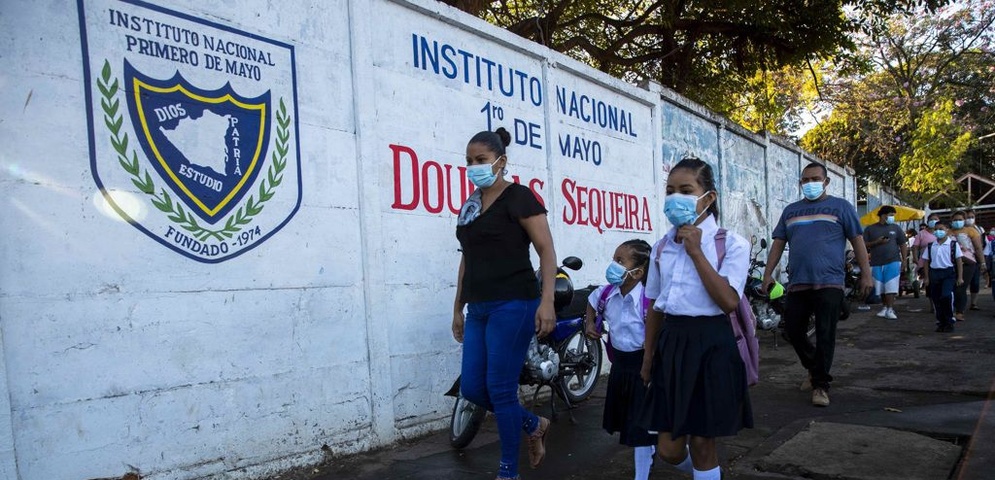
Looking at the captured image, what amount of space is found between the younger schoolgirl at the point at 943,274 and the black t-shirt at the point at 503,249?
26.4 ft

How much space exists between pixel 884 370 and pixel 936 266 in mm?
4086

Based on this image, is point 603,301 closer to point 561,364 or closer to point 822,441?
point 561,364

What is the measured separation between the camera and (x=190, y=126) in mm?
3842

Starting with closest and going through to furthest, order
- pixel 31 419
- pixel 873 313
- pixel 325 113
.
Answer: pixel 31 419 → pixel 325 113 → pixel 873 313

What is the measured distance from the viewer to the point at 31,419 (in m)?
3.19

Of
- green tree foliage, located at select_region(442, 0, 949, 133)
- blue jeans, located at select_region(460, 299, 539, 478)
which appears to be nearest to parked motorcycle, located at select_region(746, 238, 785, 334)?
green tree foliage, located at select_region(442, 0, 949, 133)

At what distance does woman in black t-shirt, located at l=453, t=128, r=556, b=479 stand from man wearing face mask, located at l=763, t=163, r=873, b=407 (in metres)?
2.81

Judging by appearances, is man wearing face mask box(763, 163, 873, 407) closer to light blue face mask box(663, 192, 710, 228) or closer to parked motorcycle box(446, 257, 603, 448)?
parked motorcycle box(446, 257, 603, 448)

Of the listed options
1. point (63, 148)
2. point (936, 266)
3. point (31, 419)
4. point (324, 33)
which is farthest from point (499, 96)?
point (936, 266)

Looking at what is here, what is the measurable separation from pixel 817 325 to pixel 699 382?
11.1ft

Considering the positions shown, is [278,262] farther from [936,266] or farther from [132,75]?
[936,266]

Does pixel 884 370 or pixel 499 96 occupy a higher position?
pixel 499 96

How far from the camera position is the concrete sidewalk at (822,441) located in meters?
4.06

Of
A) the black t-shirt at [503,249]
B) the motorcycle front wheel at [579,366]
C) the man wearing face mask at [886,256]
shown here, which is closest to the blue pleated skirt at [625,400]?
the black t-shirt at [503,249]
